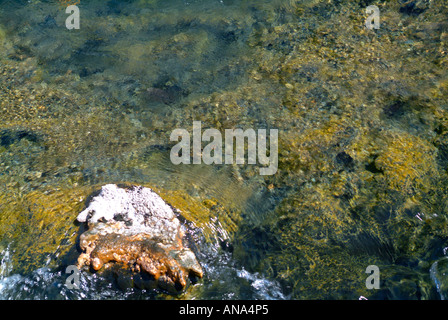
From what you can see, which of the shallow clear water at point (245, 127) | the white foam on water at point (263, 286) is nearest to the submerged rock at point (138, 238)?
the shallow clear water at point (245, 127)

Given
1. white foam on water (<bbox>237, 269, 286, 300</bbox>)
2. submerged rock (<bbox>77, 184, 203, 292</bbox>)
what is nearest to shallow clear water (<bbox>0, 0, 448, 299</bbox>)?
white foam on water (<bbox>237, 269, 286, 300</bbox>)

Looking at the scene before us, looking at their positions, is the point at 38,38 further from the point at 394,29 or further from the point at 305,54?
the point at 394,29

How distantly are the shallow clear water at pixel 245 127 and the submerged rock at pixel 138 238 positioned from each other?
156 millimetres

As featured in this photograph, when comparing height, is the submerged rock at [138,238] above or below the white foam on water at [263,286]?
above

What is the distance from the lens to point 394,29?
659 cm

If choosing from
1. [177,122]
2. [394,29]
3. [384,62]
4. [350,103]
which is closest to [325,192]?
[350,103]

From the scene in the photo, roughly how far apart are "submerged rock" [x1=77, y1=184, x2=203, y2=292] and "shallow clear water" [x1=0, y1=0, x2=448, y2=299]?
156 millimetres

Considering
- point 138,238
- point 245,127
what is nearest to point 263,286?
point 138,238

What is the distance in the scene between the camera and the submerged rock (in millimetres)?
3523

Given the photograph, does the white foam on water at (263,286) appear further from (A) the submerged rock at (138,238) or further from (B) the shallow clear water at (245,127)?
(A) the submerged rock at (138,238)

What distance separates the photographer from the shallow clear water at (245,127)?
3.77 m

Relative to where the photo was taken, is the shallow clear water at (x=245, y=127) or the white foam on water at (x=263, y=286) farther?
the shallow clear water at (x=245, y=127)

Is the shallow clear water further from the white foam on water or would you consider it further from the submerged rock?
the submerged rock
